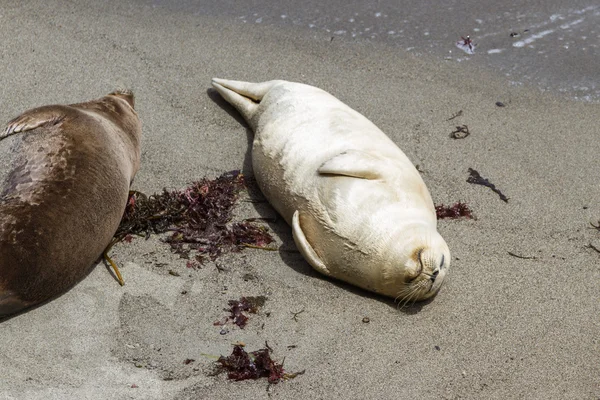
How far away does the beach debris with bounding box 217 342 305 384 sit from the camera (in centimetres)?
362

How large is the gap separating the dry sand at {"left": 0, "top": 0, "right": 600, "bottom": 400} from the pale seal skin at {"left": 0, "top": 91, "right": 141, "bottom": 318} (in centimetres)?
20

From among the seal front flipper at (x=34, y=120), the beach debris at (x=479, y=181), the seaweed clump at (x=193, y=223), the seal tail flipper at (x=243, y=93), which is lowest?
the beach debris at (x=479, y=181)

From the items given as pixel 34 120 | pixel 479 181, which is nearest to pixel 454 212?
pixel 479 181

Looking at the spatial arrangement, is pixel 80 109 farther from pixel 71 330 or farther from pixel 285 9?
pixel 285 9

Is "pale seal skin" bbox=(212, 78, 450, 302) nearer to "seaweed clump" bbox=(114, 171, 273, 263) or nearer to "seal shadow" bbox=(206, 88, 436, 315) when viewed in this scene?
"seal shadow" bbox=(206, 88, 436, 315)

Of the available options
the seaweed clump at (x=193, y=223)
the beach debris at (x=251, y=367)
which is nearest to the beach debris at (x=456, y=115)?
the seaweed clump at (x=193, y=223)

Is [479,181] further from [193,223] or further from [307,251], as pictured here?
[193,223]

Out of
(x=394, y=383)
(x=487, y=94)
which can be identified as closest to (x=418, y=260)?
(x=394, y=383)

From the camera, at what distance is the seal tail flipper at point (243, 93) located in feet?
17.8

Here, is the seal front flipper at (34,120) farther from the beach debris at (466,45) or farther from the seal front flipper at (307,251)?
the beach debris at (466,45)

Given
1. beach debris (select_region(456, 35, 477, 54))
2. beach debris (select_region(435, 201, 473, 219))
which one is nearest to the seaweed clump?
beach debris (select_region(435, 201, 473, 219))

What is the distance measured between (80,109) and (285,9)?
262 centimetres

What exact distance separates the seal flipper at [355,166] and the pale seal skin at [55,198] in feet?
3.82

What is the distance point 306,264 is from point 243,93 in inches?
66.7
